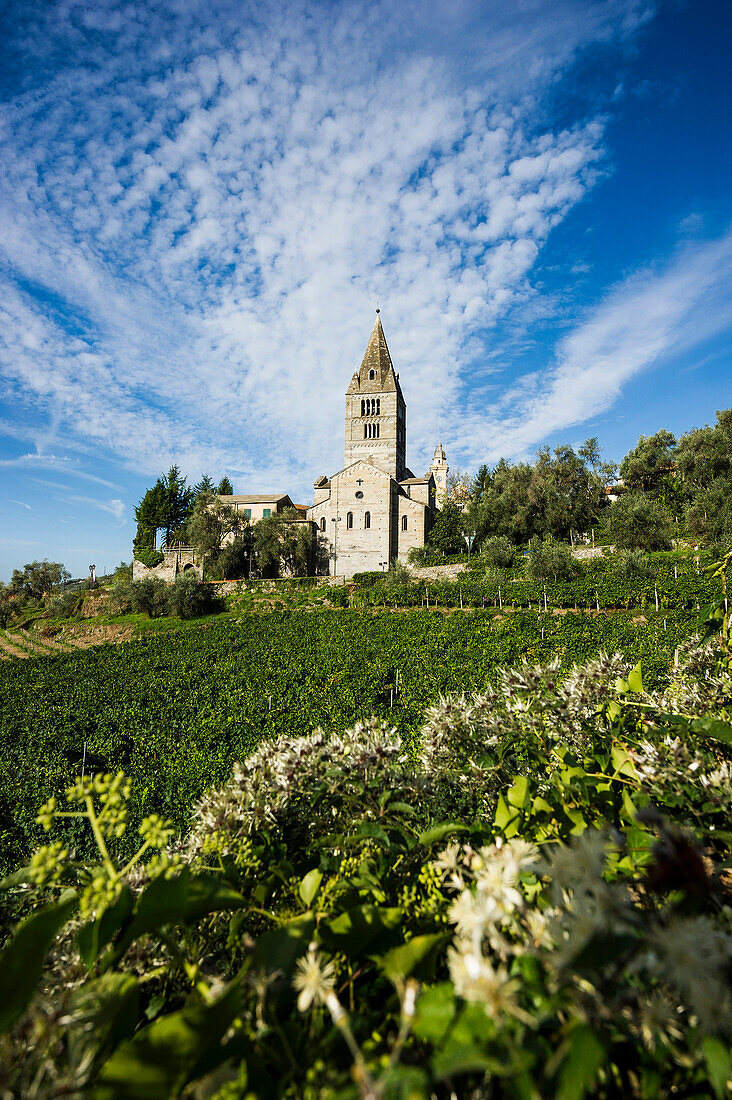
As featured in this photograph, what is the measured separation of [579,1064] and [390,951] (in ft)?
1.48

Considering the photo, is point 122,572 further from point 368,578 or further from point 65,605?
point 368,578

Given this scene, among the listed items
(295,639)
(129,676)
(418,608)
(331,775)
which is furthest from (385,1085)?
(418,608)

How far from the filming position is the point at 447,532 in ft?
135

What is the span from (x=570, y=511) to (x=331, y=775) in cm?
4279

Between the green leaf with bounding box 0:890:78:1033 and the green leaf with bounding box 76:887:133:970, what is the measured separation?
0.32ft

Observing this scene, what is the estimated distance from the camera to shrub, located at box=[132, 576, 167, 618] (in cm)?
3344

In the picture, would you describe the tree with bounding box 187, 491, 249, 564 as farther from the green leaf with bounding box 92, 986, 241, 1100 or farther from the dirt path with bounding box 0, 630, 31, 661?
the green leaf with bounding box 92, 986, 241, 1100

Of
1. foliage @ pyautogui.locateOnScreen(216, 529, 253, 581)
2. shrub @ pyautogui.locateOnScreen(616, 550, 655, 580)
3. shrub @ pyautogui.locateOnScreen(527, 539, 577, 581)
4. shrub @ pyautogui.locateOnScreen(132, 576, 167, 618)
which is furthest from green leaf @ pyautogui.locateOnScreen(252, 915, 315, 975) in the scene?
foliage @ pyautogui.locateOnScreen(216, 529, 253, 581)


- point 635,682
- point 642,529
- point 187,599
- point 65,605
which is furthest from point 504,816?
point 65,605

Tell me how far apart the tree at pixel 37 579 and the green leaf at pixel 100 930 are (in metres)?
58.0

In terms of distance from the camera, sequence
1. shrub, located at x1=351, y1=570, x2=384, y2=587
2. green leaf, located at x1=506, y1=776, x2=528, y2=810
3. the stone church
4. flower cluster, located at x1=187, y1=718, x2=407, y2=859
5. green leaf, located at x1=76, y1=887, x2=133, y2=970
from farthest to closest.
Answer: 1. the stone church
2. shrub, located at x1=351, y1=570, x2=384, y2=587
3. flower cluster, located at x1=187, y1=718, x2=407, y2=859
4. green leaf, located at x1=506, y1=776, x2=528, y2=810
5. green leaf, located at x1=76, y1=887, x2=133, y2=970

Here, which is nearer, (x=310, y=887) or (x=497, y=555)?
(x=310, y=887)

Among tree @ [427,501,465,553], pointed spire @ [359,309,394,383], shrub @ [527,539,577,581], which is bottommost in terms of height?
shrub @ [527,539,577,581]

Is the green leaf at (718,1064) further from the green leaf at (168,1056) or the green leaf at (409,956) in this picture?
the green leaf at (168,1056)
